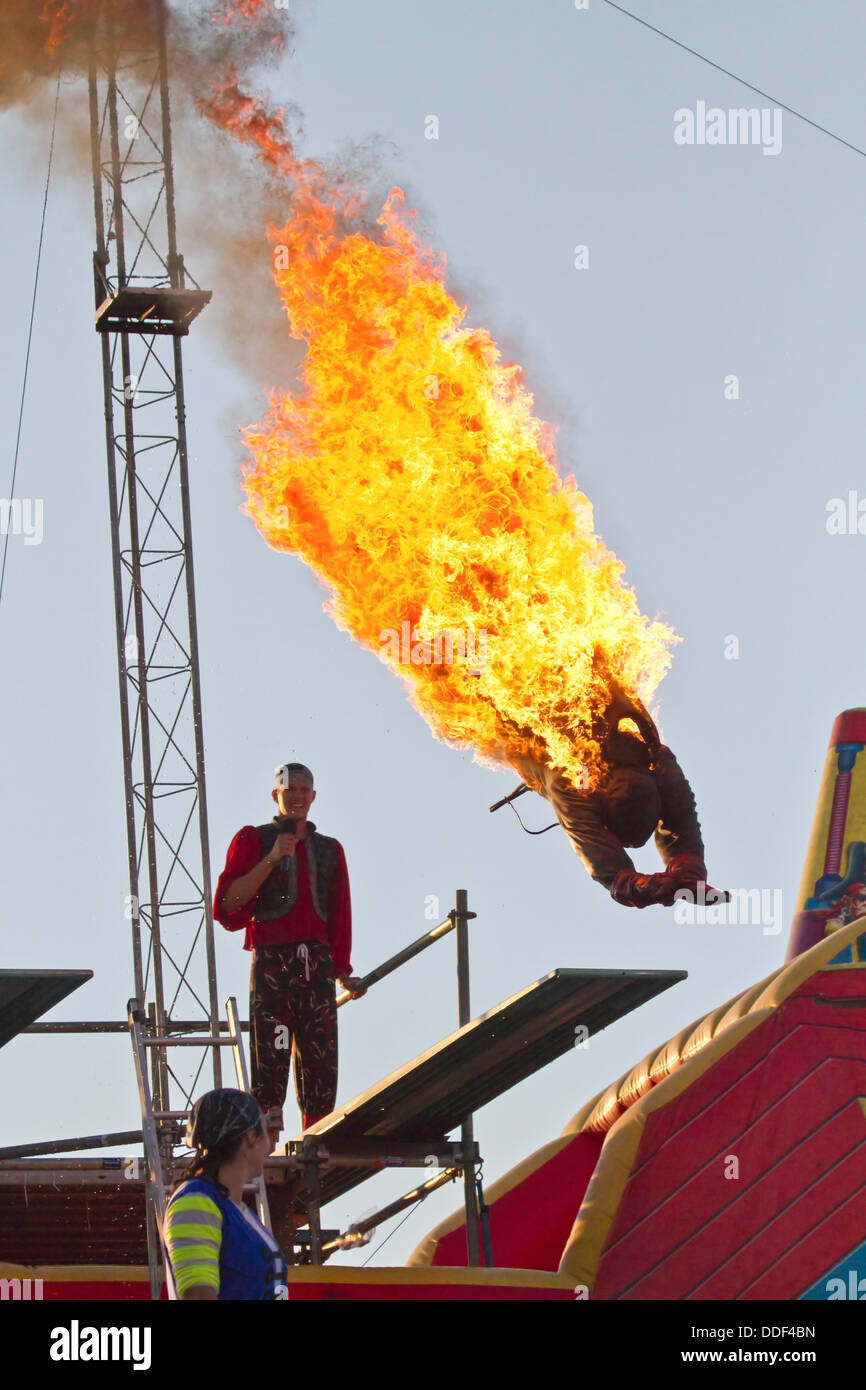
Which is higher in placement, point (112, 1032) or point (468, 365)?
point (468, 365)

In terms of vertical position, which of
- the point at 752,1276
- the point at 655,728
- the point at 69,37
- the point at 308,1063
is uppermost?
the point at 69,37

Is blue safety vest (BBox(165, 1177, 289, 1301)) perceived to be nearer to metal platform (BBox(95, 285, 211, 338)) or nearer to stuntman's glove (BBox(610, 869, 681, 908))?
stuntman's glove (BBox(610, 869, 681, 908))

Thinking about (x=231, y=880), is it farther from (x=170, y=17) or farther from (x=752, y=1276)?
Result: (x=170, y=17)

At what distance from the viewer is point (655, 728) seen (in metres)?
15.5

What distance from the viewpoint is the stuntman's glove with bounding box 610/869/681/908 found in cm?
1474

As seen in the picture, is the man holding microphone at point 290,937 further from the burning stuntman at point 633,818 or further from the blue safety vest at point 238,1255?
the blue safety vest at point 238,1255

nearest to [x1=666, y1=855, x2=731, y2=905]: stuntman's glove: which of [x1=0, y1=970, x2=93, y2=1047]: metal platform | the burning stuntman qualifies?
the burning stuntman

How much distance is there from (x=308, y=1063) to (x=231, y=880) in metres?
1.28

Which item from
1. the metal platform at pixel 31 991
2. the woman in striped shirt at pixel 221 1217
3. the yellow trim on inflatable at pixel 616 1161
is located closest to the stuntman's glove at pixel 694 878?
the yellow trim on inflatable at pixel 616 1161

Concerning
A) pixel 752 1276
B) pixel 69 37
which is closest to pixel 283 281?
pixel 69 37

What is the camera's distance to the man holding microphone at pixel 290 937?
13.4 metres

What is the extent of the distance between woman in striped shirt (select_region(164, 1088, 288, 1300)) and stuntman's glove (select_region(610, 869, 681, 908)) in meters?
7.68

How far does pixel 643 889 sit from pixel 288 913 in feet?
9.02

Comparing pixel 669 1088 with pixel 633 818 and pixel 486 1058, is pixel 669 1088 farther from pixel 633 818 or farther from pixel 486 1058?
pixel 633 818
